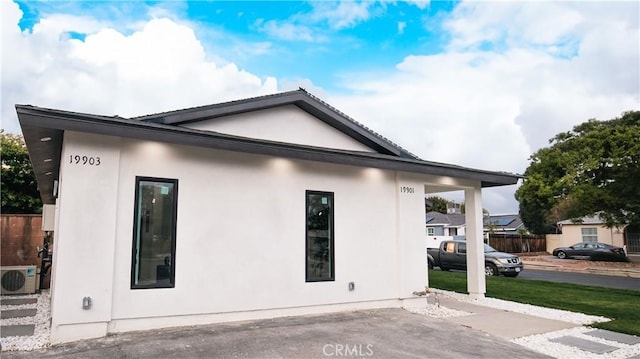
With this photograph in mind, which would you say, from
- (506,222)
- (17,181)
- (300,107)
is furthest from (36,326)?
(506,222)

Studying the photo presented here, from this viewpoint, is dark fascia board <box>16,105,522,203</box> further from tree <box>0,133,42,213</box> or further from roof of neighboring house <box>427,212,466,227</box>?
roof of neighboring house <box>427,212,466,227</box>

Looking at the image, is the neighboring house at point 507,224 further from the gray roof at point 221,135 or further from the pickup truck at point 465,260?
the gray roof at point 221,135

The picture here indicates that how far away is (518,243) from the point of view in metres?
31.3

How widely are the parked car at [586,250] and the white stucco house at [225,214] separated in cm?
2356

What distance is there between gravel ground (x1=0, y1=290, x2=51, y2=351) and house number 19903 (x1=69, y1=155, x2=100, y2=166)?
8.36 ft

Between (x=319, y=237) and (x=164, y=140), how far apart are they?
3599 mm

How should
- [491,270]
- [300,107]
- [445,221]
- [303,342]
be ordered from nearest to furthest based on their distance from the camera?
[303,342] → [300,107] → [491,270] → [445,221]

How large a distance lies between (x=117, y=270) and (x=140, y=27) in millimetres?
10812

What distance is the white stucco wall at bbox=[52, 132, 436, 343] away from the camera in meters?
5.95

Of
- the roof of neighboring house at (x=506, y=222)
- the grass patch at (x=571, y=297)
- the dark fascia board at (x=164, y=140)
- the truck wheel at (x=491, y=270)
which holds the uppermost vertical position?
the dark fascia board at (x=164, y=140)

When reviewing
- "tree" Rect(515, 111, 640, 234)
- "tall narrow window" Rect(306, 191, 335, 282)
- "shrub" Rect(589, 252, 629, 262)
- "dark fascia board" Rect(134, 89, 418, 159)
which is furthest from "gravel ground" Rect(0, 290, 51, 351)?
"shrub" Rect(589, 252, 629, 262)

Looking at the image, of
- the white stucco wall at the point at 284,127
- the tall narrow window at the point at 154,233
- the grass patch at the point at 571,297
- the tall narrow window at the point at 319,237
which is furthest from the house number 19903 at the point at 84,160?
the grass patch at the point at 571,297

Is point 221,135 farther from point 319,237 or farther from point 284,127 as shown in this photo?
point 319,237

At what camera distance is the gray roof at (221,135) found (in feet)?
18.6
